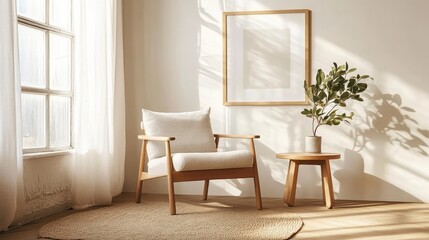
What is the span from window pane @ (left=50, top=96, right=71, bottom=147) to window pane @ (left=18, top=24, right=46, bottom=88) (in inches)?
8.6

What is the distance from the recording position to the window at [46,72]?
370 centimetres

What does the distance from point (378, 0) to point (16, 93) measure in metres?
2.97

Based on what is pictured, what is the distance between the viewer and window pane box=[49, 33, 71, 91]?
4.05 meters

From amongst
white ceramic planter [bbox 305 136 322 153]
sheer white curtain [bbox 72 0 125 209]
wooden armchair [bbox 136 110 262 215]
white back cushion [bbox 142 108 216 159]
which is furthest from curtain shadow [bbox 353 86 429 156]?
sheer white curtain [bbox 72 0 125 209]

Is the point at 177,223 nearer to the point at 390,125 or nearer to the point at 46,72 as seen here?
the point at 46,72

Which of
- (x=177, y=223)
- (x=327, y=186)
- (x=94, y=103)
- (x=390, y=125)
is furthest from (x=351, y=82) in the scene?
(x=94, y=103)

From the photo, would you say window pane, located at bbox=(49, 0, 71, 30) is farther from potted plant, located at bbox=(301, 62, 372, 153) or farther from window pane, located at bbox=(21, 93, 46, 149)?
potted plant, located at bbox=(301, 62, 372, 153)

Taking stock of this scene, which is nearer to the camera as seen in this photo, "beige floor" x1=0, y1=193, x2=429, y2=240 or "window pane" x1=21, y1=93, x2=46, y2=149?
"beige floor" x1=0, y1=193, x2=429, y2=240

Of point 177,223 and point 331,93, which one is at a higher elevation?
point 331,93

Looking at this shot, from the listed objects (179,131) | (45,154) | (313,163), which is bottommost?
(313,163)

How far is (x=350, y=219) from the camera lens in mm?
3656

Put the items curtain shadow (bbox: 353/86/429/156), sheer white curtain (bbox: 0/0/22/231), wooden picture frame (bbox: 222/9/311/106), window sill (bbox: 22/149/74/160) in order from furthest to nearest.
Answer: wooden picture frame (bbox: 222/9/311/106), curtain shadow (bbox: 353/86/429/156), window sill (bbox: 22/149/74/160), sheer white curtain (bbox: 0/0/22/231)

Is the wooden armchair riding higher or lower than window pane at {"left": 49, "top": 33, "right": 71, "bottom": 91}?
lower

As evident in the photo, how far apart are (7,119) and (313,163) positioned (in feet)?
7.36
